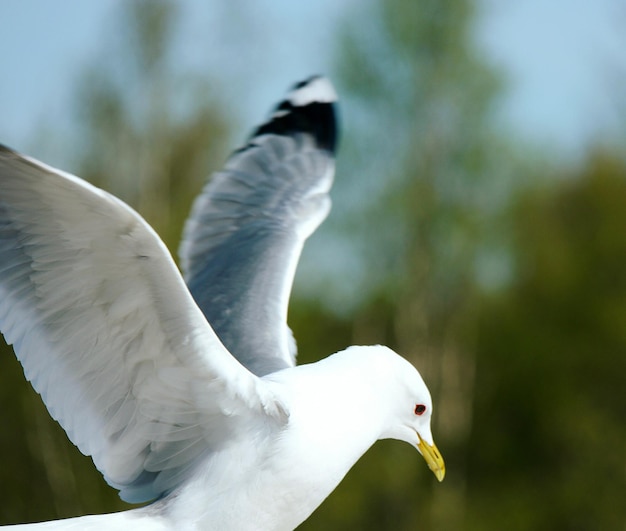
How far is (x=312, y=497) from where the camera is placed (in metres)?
2.65

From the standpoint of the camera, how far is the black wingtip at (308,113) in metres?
4.10

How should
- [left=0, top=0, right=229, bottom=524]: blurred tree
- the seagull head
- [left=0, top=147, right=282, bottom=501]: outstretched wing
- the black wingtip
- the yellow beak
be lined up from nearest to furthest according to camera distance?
[left=0, top=147, right=282, bottom=501]: outstretched wing
the seagull head
the yellow beak
the black wingtip
[left=0, top=0, right=229, bottom=524]: blurred tree

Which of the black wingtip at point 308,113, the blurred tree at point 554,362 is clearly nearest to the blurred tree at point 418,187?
the blurred tree at point 554,362

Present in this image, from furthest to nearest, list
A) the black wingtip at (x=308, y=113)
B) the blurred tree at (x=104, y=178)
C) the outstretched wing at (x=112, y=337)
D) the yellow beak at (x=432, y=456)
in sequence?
the blurred tree at (x=104, y=178), the black wingtip at (x=308, y=113), the yellow beak at (x=432, y=456), the outstretched wing at (x=112, y=337)

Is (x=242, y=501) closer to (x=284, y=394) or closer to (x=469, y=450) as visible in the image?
(x=284, y=394)

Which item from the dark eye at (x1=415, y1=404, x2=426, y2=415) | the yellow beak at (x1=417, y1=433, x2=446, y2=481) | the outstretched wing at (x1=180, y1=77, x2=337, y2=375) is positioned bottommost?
the yellow beak at (x1=417, y1=433, x2=446, y2=481)

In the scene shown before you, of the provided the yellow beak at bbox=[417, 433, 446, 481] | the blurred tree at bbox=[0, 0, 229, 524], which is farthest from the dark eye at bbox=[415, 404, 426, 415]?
the blurred tree at bbox=[0, 0, 229, 524]

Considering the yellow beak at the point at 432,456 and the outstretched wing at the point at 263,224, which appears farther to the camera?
the outstretched wing at the point at 263,224

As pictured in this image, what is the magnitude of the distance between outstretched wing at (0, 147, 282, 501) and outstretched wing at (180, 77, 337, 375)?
487mm

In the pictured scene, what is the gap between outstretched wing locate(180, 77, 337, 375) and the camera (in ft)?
11.2

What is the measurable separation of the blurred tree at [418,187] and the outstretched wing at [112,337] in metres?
10.1

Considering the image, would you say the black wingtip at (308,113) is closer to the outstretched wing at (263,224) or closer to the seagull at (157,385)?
the outstretched wing at (263,224)

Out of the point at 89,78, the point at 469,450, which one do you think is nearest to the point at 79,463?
the point at 89,78

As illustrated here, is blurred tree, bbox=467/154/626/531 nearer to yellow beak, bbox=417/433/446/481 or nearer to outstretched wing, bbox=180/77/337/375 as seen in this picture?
outstretched wing, bbox=180/77/337/375
